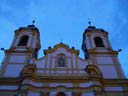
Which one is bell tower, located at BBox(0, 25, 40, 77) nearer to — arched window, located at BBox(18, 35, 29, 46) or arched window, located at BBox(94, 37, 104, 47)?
arched window, located at BBox(18, 35, 29, 46)

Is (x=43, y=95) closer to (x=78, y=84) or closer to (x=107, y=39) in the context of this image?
(x=78, y=84)

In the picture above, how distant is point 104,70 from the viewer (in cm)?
1593

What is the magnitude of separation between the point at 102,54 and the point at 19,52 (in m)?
9.42

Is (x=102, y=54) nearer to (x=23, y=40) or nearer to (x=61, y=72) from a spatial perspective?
(x=61, y=72)

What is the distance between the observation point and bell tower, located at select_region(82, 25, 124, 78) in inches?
624

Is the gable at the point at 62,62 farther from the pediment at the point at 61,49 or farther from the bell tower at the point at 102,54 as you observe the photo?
the bell tower at the point at 102,54

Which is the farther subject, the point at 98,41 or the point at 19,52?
the point at 98,41

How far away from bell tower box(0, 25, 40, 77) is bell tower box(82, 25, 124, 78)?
22.0 ft

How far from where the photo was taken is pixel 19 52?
17.8 meters

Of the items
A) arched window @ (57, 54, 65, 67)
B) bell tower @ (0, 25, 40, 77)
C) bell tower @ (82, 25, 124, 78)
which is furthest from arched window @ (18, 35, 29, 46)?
bell tower @ (82, 25, 124, 78)

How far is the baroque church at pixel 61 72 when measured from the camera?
43.5ft

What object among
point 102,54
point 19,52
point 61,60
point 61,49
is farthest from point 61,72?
point 19,52

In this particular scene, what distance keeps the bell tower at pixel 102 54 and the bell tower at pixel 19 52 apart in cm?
669

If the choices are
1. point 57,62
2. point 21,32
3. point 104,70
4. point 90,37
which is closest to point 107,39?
point 90,37
